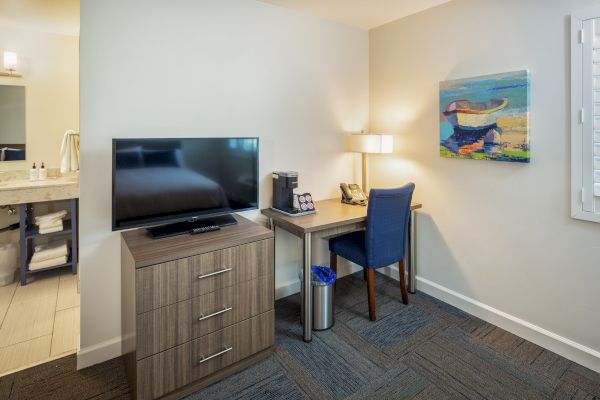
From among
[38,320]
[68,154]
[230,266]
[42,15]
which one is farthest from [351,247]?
[42,15]

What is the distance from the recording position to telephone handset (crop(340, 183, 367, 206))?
114 inches

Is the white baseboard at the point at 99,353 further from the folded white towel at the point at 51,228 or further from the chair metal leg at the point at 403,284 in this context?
the chair metal leg at the point at 403,284

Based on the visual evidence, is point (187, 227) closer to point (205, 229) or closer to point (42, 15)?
point (205, 229)

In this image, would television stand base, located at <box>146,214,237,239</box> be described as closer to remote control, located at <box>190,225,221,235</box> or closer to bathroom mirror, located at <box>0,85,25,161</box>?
remote control, located at <box>190,225,221,235</box>

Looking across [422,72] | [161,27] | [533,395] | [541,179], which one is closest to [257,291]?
[533,395]

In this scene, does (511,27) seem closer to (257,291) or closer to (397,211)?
(397,211)

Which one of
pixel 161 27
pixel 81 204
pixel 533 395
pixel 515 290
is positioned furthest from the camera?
pixel 515 290

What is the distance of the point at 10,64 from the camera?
3.19m

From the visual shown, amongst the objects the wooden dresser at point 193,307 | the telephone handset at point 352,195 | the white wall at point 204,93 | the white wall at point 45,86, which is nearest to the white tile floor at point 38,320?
the white wall at point 204,93

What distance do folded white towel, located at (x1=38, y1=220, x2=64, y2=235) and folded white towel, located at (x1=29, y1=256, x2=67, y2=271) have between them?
28 centimetres

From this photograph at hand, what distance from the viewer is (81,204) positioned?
1.99m

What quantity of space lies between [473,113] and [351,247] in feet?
4.33

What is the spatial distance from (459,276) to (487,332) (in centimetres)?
45

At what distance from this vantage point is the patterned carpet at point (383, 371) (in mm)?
1818
